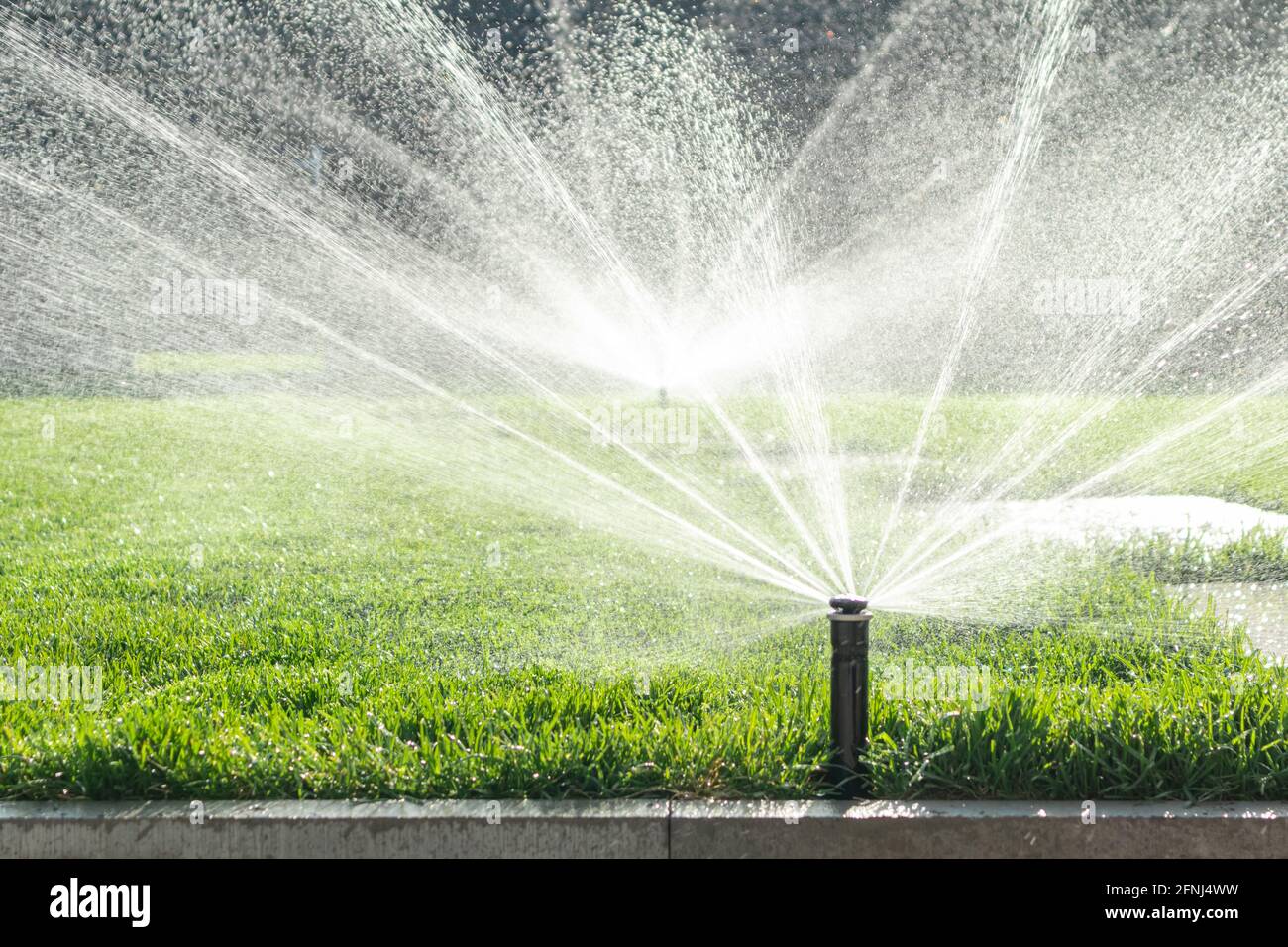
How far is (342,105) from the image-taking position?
15875 millimetres

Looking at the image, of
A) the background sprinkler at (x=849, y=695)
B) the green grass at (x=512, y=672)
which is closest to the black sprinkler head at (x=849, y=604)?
the background sprinkler at (x=849, y=695)

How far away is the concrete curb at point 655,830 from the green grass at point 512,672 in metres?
0.09

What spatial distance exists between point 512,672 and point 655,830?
1.25 m

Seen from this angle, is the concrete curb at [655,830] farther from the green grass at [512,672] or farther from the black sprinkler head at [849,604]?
the black sprinkler head at [849,604]

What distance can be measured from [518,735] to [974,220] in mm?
14209

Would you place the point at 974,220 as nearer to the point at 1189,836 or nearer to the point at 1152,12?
the point at 1152,12

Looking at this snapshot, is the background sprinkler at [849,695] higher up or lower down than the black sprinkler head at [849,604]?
lower down

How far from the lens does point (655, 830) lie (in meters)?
3.03

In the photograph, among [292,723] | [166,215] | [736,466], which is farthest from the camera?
[166,215]

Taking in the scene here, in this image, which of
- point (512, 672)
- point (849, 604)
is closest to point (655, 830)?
point (849, 604)

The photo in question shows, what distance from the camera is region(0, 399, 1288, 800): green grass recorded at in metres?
3.21

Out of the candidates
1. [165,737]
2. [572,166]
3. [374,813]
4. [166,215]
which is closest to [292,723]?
[165,737]

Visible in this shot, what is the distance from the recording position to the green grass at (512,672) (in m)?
3.21

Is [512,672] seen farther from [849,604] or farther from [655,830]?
[849,604]
